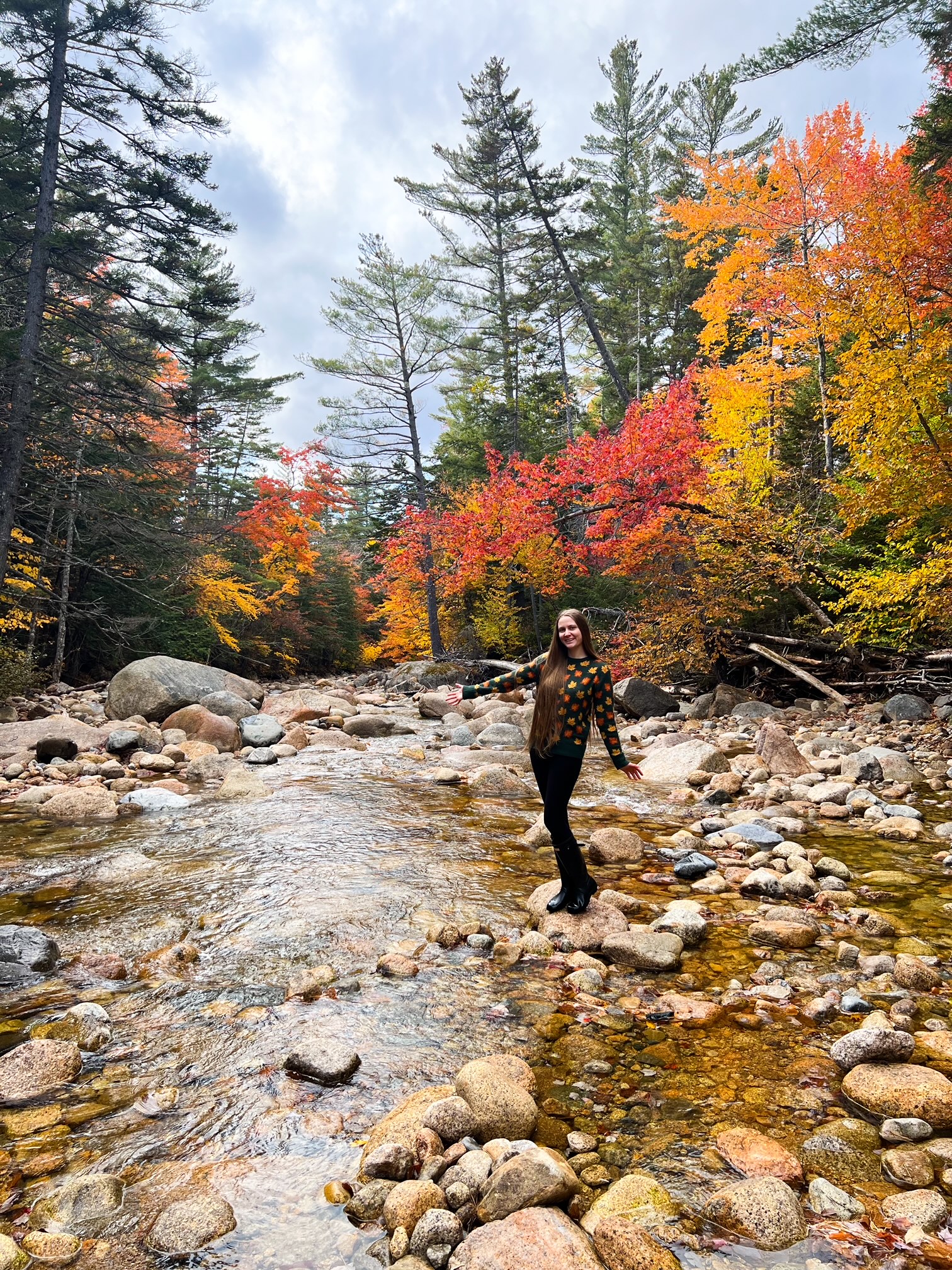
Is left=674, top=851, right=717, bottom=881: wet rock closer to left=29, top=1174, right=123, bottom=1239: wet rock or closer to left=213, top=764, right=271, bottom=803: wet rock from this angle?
left=29, top=1174, right=123, bottom=1239: wet rock

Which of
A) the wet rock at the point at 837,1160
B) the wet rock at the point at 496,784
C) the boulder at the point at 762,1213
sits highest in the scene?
the boulder at the point at 762,1213

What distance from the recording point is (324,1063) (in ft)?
9.07

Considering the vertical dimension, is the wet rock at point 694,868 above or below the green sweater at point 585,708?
below

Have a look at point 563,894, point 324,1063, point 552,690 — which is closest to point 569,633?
point 552,690

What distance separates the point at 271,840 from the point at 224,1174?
4002mm

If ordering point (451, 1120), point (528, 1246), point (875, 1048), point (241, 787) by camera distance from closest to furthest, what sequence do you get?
1. point (528, 1246)
2. point (451, 1120)
3. point (875, 1048)
4. point (241, 787)

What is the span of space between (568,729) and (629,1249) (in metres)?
2.56

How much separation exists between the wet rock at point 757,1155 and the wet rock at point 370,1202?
112cm

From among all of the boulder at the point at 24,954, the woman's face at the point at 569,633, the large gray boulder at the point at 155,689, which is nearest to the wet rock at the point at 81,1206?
the boulder at the point at 24,954

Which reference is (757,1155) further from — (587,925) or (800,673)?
(800,673)

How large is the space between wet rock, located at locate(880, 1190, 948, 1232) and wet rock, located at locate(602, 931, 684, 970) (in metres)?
1.65

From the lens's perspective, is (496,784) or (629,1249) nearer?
(629,1249)

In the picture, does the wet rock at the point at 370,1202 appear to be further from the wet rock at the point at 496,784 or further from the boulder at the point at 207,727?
the boulder at the point at 207,727

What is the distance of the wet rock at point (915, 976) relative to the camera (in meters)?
3.32
